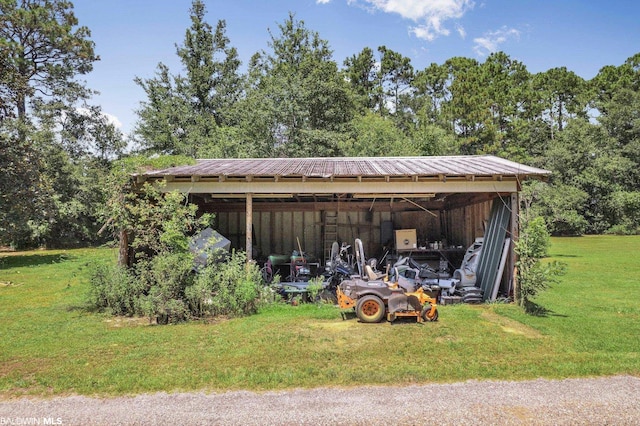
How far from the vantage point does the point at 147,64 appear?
1113 inches

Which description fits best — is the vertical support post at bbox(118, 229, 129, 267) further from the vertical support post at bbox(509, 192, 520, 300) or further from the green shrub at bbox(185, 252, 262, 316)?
the vertical support post at bbox(509, 192, 520, 300)

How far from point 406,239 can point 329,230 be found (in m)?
2.38

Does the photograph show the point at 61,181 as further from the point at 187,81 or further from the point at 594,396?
the point at 594,396

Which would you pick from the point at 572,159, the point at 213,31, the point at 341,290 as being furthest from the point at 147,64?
the point at 572,159

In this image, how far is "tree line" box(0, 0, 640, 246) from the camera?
20297mm

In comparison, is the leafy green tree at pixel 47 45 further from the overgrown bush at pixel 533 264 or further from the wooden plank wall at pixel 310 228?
the overgrown bush at pixel 533 264

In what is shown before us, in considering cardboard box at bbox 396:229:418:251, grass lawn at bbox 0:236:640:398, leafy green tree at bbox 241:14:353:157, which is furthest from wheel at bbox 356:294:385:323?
leafy green tree at bbox 241:14:353:157

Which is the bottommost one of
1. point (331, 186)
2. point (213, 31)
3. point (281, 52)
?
point (331, 186)

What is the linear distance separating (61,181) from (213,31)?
1695cm

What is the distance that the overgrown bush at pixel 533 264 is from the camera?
7.15 m

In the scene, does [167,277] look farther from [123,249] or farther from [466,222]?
[466,222]

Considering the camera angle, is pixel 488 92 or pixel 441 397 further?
pixel 488 92

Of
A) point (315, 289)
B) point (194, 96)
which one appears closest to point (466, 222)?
point (315, 289)

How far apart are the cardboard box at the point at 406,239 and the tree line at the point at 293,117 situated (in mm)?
7976
